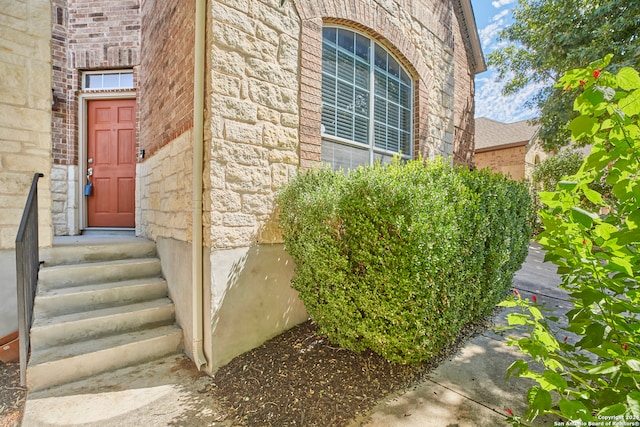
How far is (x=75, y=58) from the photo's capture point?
5.14 metres

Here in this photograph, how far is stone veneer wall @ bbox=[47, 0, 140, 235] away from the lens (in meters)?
5.07

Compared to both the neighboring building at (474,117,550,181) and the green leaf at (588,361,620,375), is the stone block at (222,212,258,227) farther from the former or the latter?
the neighboring building at (474,117,550,181)

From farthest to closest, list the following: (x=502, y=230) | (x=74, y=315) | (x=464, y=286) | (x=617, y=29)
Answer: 1. (x=617, y=29)
2. (x=502, y=230)
3. (x=74, y=315)
4. (x=464, y=286)

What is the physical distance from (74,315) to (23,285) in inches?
23.3

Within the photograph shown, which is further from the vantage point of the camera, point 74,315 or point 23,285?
point 74,315

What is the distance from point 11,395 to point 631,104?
4.34m

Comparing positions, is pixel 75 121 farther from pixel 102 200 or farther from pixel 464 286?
pixel 464 286

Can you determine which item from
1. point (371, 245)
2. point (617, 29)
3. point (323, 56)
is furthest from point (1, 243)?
point (617, 29)

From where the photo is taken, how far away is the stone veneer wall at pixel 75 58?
507 cm

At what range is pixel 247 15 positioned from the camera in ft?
9.59

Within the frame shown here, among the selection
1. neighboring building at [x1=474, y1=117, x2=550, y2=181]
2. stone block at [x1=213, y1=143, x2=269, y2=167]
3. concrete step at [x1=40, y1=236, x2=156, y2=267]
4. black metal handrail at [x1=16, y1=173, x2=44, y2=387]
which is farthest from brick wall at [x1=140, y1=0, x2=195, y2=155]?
neighboring building at [x1=474, y1=117, x2=550, y2=181]

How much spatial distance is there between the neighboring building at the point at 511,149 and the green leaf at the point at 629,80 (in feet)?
41.3

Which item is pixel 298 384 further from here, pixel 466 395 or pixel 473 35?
pixel 473 35

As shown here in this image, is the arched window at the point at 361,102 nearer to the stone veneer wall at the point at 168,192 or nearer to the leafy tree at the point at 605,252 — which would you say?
the stone veneer wall at the point at 168,192
